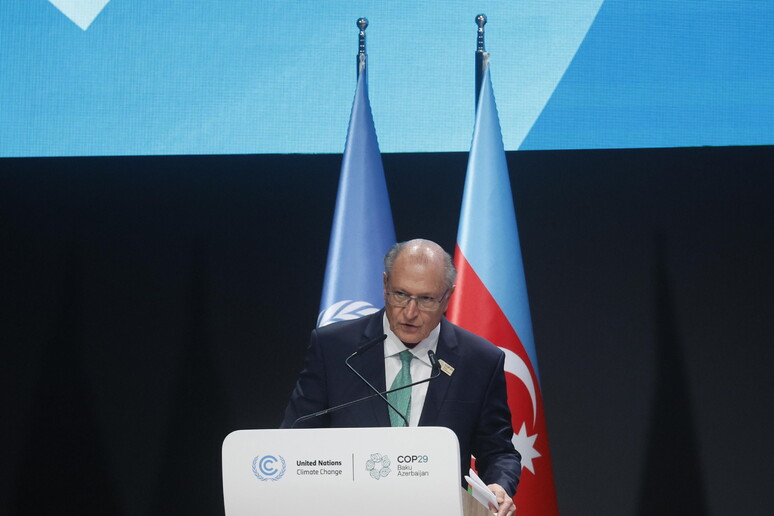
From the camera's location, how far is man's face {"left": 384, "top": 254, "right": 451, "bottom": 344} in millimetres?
2045

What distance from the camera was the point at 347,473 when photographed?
4.78ft

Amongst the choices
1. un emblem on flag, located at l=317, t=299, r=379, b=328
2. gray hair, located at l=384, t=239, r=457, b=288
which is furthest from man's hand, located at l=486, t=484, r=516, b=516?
un emblem on flag, located at l=317, t=299, r=379, b=328

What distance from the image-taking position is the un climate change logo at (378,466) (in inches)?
57.1

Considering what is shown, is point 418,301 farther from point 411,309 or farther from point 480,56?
point 480,56

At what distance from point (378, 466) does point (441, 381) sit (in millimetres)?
644

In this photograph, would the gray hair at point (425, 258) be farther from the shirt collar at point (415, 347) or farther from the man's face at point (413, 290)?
the shirt collar at point (415, 347)

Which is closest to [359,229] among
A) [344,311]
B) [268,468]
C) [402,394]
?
[344,311]

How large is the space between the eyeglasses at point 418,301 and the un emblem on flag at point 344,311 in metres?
1.16

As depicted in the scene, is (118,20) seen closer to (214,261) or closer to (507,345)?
(214,261)

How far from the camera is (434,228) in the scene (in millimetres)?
3799

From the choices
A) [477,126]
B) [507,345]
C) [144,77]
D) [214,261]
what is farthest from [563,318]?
[144,77]

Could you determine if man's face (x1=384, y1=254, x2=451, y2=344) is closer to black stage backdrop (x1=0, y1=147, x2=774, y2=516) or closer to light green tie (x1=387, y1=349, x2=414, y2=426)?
light green tie (x1=387, y1=349, x2=414, y2=426)

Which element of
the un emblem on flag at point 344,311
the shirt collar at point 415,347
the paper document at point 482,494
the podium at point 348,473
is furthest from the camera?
the un emblem on flag at point 344,311

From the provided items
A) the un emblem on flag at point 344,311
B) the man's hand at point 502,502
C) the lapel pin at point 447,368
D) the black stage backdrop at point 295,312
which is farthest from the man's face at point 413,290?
the black stage backdrop at point 295,312
